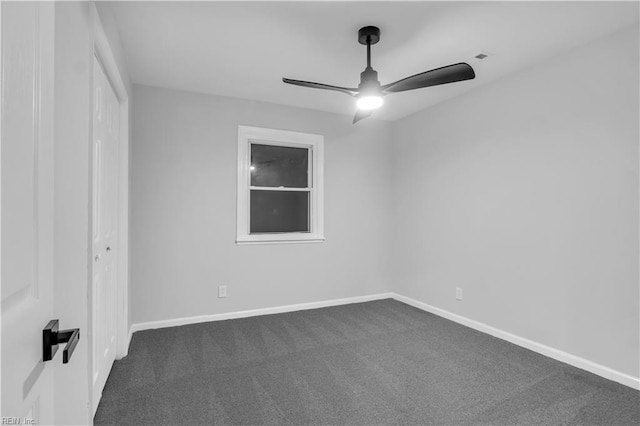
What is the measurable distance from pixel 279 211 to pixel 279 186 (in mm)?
315

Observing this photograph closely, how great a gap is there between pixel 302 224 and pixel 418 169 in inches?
65.4

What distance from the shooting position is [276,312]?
3902 millimetres

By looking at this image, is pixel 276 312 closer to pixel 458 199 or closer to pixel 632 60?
pixel 458 199

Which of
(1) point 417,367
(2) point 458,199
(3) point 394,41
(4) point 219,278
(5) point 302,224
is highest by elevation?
(3) point 394,41

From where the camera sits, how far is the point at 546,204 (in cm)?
283

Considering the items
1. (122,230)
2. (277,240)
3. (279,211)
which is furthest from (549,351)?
(122,230)

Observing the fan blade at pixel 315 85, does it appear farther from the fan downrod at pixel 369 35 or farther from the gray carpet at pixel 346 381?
the gray carpet at pixel 346 381

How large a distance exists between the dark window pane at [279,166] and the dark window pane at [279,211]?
13cm

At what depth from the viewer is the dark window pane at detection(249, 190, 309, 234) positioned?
4008mm

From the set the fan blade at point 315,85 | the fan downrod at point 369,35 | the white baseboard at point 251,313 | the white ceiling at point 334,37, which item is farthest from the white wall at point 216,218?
the fan downrod at point 369,35

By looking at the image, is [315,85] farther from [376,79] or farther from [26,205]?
[26,205]

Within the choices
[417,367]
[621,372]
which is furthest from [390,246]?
[621,372]

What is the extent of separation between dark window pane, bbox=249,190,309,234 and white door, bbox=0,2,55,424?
318 cm

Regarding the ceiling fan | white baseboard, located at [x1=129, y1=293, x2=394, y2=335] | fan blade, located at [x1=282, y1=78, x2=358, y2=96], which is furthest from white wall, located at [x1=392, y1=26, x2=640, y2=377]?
fan blade, located at [x1=282, y1=78, x2=358, y2=96]
